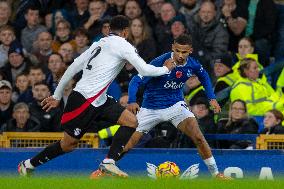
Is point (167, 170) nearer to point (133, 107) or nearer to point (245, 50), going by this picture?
point (133, 107)

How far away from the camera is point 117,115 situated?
14570 millimetres

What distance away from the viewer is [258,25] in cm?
1964

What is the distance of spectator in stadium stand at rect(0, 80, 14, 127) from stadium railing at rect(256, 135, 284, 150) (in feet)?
14.6

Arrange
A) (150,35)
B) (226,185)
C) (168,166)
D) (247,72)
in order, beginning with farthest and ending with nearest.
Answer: (150,35) < (247,72) < (168,166) < (226,185)

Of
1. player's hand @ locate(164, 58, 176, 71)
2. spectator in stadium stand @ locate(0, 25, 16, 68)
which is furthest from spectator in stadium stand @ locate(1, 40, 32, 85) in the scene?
player's hand @ locate(164, 58, 176, 71)

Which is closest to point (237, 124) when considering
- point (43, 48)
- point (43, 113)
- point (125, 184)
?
point (43, 113)

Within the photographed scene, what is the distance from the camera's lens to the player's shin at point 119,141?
14570 millimetres

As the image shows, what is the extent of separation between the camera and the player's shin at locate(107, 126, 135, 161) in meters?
14.6

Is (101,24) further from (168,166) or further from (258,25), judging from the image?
(168,166)

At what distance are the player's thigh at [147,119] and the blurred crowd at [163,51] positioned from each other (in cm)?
126

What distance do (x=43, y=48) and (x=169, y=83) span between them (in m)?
5.30

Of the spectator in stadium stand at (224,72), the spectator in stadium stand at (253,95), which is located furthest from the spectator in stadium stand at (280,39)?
the spectator in stadium stand at (253,95)

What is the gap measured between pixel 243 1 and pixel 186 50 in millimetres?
4857

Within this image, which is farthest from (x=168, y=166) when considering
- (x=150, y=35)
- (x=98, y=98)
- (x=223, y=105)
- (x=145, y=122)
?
(x=150, y=35)
